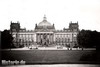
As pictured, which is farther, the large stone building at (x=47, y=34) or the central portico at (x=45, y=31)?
the central portico at (x=45, y=31)

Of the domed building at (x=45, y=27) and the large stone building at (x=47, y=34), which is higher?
the domed building at (x=45, y=27)

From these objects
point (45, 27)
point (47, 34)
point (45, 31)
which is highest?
point (45, 27)

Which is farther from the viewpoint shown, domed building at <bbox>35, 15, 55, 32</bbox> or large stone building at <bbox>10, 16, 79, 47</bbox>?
domed building at <bbox>35, 15, 55, 32</bbox>

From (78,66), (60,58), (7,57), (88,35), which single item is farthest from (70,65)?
(88,35)

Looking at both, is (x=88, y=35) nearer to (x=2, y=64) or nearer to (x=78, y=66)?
(x=78, y=66)

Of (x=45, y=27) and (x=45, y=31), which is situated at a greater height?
(x=45, y=27)

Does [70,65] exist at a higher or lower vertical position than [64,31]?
lower

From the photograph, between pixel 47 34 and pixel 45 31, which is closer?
pixel 47 34

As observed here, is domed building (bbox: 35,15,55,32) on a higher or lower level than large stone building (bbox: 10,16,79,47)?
higher

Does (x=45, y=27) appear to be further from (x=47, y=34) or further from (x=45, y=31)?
(x=47, y=34)

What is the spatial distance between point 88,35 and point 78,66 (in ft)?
98.9

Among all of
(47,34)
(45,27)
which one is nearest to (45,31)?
(47,34)

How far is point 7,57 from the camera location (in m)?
26.8

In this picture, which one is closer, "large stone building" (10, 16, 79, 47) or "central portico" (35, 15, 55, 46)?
"large stone building" (10, 16, 79, 47)
